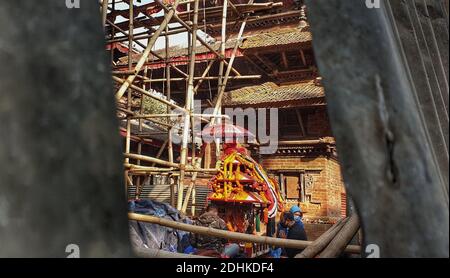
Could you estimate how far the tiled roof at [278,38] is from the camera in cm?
1119

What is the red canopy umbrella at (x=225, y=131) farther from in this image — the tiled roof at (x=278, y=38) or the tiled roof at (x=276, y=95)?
the tiled roof at (x=278, y=38)

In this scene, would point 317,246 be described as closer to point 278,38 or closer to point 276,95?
point 276,95

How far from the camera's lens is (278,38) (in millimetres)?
11742

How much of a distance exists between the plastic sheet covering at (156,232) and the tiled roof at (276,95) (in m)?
6.70

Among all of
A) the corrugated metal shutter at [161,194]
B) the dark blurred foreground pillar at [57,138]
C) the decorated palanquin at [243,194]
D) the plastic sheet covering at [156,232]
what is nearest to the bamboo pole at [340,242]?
the dark blurred foreground pillar at [57,138]

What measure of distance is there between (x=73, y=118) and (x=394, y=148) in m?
0.53

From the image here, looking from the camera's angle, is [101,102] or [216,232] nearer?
[101,102]

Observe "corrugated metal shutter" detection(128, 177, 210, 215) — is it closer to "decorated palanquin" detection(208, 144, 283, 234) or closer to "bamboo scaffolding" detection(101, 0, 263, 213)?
"bamboo scaffolding" detection(101, 0, 263, 213)

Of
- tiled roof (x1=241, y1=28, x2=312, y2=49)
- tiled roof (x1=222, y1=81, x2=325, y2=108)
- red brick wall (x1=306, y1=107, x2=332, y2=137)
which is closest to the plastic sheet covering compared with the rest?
tiled roof (x1=222, y1=81, x2=325, y2=108)
